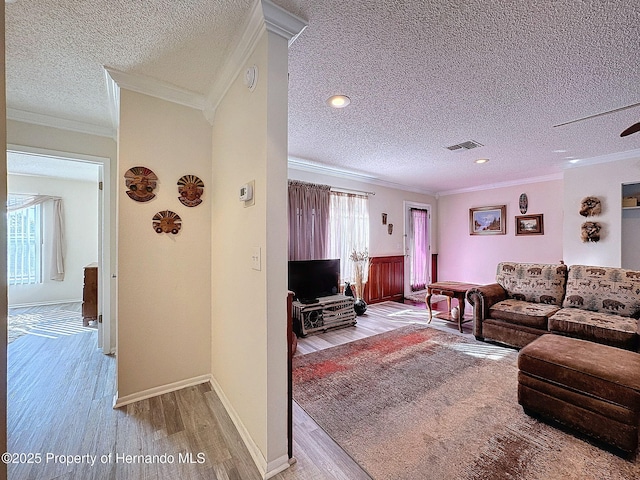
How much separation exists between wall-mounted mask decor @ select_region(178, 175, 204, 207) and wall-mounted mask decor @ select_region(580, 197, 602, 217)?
17.1 ft

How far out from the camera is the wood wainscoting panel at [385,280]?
532cm

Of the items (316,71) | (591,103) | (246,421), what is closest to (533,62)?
(591,103)

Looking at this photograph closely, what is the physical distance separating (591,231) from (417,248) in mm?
2920

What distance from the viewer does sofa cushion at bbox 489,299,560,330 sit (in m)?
2.93

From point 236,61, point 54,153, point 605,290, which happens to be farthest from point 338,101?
point 605,290

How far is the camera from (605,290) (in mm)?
2955

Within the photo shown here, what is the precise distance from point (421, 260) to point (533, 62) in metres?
4.95

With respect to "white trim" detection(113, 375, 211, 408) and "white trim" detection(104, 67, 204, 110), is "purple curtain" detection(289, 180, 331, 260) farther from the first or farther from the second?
"white trim" detection(113, 375, 211, 408)

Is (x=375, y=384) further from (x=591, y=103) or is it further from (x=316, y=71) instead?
(x=591, y=103)

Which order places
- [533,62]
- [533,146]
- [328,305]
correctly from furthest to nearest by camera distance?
[328,305], [533,146], [533,62]

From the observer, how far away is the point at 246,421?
1.67m

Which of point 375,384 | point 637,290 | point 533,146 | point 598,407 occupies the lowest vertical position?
point 375,384

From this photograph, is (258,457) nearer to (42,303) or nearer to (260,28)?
(260,28)

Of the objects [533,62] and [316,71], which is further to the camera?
[316,71]
